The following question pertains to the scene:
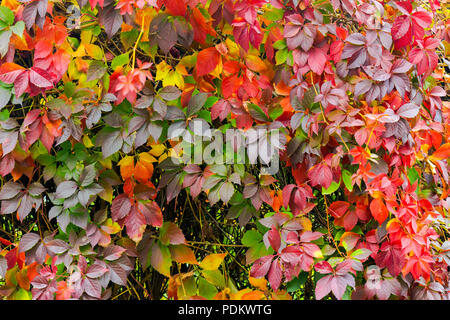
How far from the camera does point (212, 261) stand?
163cm

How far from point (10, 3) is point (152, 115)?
0.65m

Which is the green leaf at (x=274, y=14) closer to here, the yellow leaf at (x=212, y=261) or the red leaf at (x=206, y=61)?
the red leaf at (x=206, y=61)

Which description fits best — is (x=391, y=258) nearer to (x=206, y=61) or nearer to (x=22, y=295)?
(x=206, y=61)

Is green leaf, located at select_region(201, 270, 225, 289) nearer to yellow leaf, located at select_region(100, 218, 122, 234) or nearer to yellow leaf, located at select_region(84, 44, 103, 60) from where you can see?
yellow leaf, located at select_region(100, 218, 122, 234)

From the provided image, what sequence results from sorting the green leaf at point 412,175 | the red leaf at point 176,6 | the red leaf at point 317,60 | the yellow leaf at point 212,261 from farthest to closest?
the green leaf at point 412,175
the yellow leaf at point 212,261
the red leaf at point 317,60
the red leaf at point 176,6

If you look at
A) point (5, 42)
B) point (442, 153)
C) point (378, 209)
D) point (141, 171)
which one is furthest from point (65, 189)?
point (442, 153)

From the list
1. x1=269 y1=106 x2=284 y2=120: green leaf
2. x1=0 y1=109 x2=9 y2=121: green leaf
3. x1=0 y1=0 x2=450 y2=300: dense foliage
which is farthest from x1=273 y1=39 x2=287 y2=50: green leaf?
x1=0 y1=109 x2=9 y2=121: green leaf

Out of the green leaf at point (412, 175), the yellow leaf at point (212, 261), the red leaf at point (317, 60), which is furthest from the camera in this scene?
the green leaf at point (412, 175)

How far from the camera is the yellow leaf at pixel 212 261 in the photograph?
5.34 feet

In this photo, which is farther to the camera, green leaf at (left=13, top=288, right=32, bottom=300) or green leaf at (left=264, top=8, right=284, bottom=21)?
green leaf at (left=13, top=288, right=32, bottom=300)

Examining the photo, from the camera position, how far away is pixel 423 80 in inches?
69.7

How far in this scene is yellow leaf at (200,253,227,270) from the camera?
163cm

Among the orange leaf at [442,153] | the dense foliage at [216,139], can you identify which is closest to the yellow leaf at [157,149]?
the dense foliage at [216,139]
